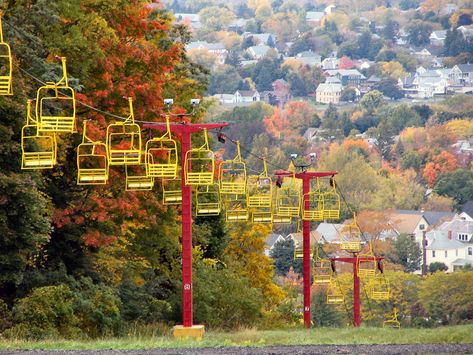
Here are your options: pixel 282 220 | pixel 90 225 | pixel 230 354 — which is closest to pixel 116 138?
pixel 90 225

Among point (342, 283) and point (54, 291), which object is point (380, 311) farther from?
point (54, 291)

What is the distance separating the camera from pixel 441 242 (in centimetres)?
14588

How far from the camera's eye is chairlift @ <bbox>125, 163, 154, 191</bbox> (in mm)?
33156

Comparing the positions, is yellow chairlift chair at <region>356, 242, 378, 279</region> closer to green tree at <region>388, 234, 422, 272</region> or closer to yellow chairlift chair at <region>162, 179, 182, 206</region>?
yellow chairlift chair at <region>162, 179, 182, 206</region>

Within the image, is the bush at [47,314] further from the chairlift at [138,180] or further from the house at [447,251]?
the house at [447,251]

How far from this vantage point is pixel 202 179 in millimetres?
33312

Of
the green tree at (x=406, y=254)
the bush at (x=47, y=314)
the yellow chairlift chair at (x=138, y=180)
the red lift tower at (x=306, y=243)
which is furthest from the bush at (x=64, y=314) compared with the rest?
the green tree at (x=406, y=254)

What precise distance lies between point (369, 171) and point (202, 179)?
463 ft

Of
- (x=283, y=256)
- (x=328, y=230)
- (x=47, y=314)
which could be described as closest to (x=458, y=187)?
(x=328, y=230)

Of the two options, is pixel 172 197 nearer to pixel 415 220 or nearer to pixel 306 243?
pixel 306 243

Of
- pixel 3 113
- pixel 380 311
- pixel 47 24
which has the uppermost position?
pixel 47 24

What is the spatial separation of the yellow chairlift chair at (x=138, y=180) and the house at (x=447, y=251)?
324 feet

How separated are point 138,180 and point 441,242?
111522 millimetres

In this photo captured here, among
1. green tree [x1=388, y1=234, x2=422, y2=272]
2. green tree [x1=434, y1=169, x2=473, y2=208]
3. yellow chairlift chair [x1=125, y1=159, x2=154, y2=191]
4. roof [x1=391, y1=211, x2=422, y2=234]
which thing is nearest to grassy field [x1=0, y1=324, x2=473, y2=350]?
yellow chairlift chair [x1=125, y1=159, x2=154, y2=191]
